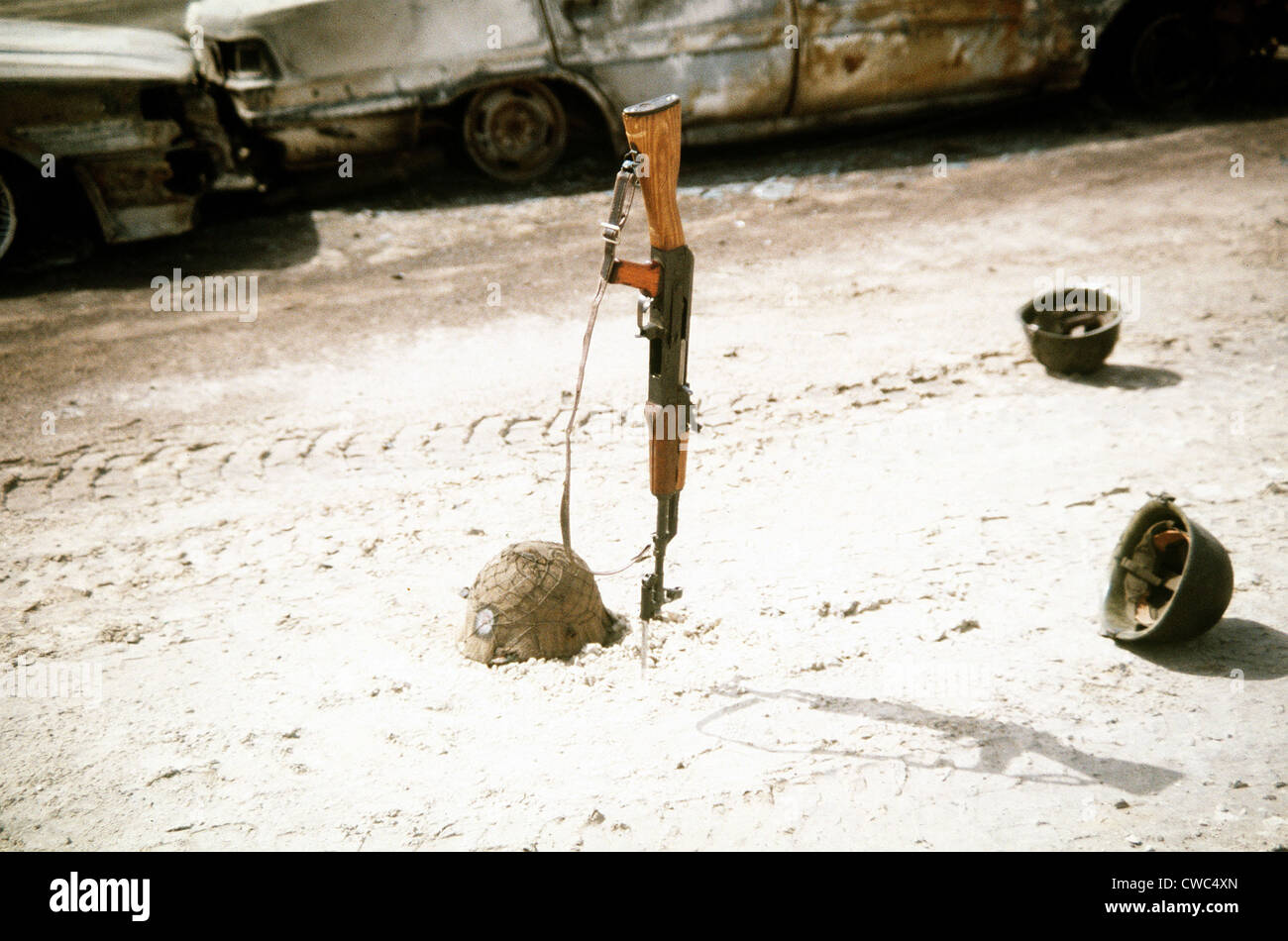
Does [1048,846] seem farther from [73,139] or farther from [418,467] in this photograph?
[73,139]

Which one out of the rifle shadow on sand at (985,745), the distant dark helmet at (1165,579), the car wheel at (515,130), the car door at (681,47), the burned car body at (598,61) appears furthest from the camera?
the car wheel at (515,130)

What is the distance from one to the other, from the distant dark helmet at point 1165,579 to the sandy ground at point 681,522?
0.41 feet

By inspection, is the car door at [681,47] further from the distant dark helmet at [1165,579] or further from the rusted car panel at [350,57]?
the distant dark helmet at [1165,579]

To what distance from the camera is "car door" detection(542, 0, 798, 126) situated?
325 inches

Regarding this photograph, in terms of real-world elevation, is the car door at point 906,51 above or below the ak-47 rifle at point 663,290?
above

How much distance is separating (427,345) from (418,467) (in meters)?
Result: 1.54

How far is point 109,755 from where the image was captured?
3430 mm

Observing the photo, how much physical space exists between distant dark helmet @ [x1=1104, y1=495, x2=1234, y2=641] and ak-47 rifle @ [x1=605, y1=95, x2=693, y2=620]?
1.94m

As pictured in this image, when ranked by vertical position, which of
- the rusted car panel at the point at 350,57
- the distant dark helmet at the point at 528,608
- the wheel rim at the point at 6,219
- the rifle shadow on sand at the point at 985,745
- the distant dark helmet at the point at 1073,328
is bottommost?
the rifle shadow on sand at the point at 985,745

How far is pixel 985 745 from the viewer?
332cm

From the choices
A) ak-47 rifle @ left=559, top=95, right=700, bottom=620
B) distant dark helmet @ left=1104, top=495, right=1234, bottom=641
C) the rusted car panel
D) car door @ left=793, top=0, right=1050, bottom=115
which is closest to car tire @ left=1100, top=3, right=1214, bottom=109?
car door @ left=793, top=0, right=1050, bottom=115

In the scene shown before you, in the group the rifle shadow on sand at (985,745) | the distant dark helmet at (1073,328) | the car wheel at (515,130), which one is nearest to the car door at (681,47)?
the car wheel at (515,130)

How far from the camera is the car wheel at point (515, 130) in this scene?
337 inches

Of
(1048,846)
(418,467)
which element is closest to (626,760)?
(1048,846)
